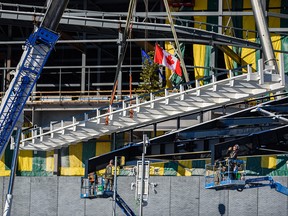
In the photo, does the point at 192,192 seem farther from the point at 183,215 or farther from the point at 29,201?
the point at 29,201

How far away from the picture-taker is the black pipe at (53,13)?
4169cm

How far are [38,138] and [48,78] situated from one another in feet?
77.1

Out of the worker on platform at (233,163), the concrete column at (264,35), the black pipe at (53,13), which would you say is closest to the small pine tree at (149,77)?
the concrete column at (264,35)

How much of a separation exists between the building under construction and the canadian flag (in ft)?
0.57

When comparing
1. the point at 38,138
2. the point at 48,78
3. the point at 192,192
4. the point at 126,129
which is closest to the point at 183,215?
the point at 192,192

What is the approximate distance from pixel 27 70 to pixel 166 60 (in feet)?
71.1

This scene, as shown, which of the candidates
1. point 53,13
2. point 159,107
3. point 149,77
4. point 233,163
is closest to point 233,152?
point 233,163

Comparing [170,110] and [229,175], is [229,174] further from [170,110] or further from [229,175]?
[170,110]

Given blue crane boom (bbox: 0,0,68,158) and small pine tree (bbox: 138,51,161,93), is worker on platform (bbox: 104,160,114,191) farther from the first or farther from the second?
small pine tree (bbox: 138,51,161,93)

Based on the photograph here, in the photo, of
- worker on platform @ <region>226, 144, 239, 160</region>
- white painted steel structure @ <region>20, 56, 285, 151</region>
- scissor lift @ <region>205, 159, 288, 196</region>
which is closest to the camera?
scissor lift @ <region>205, 159, 288, 196</region>

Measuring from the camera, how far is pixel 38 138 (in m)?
62.7

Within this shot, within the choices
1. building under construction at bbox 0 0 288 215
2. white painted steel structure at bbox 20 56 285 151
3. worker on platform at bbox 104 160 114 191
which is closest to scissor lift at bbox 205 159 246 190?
building under construction at bbox 0 0 288 215

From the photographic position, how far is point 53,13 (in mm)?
41812

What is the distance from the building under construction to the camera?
46.0 metres
